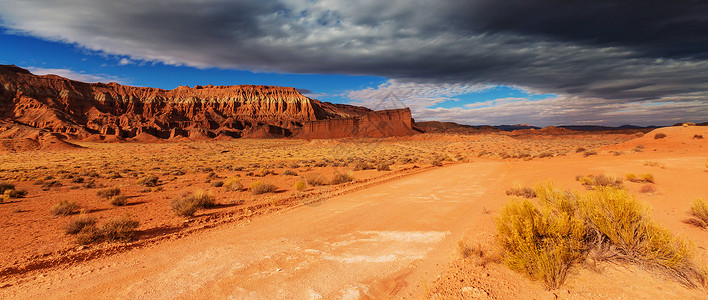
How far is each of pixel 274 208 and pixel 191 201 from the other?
8.75ft

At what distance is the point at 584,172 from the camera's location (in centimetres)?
1234

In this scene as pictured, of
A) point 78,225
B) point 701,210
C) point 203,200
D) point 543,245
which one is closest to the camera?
point 543,245

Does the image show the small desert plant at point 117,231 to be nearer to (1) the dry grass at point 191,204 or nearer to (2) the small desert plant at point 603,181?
(1) the dry grass at point 191,204

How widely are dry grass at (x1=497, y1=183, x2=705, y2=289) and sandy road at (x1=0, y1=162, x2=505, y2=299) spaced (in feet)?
4.11

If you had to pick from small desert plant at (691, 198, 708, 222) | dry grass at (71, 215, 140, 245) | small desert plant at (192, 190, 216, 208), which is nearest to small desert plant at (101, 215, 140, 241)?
dry grass at (71, 215, 140, 245)

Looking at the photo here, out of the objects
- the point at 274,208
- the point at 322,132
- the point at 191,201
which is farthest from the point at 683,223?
the point at 322,132

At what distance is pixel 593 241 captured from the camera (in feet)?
13.3

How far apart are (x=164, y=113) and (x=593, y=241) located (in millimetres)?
136679

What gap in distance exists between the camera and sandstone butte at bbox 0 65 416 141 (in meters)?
84.4

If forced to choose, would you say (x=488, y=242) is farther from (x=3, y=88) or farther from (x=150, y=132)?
(x=3, y=88)

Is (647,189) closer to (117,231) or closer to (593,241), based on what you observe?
(593,241)

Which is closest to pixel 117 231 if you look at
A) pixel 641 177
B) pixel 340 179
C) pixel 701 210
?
pixel 340 179

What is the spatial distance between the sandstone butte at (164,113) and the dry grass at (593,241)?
8102 centimetres

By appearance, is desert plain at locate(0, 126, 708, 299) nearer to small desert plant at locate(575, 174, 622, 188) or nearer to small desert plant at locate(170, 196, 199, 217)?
small desert plant at locate(170, 196, 199, 217)
